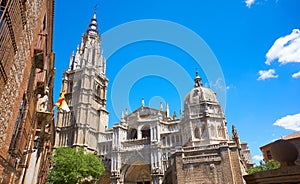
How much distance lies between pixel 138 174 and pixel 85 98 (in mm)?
18531

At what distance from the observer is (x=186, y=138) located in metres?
31.5

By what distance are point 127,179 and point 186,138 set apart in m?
12.4

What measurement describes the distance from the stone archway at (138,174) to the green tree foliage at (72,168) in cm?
802

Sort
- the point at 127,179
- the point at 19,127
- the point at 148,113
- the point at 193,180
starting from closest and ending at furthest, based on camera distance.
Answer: the point at 19,127
the point at 193,180
the point at 127,179
the point at 148,113

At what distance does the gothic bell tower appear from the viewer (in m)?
39.6

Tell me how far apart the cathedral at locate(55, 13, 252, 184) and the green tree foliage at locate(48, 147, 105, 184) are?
7.37m

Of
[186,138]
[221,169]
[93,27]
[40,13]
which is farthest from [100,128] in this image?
[40,13]

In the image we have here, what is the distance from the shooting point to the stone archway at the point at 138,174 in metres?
34.6

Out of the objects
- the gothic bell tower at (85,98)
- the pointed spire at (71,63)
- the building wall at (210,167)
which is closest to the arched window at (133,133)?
Answer: the gothic bell tower at (85,98)

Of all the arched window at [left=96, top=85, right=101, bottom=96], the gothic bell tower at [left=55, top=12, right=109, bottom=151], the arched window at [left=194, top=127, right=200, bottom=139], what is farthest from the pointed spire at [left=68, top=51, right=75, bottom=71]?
the arched window at [left=194, top=127, right=200, bottom=139]

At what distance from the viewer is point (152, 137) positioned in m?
35.7

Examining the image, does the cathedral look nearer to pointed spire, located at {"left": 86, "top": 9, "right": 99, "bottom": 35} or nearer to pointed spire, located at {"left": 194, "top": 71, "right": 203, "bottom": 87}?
pointed spire, located at {"left": 194, "top": 71, "right": 203, "bottom": 87}

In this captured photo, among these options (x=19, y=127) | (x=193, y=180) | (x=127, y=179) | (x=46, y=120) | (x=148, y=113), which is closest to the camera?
(x=19, y=127)

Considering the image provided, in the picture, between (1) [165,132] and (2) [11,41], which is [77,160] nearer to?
(1) [165,132]
